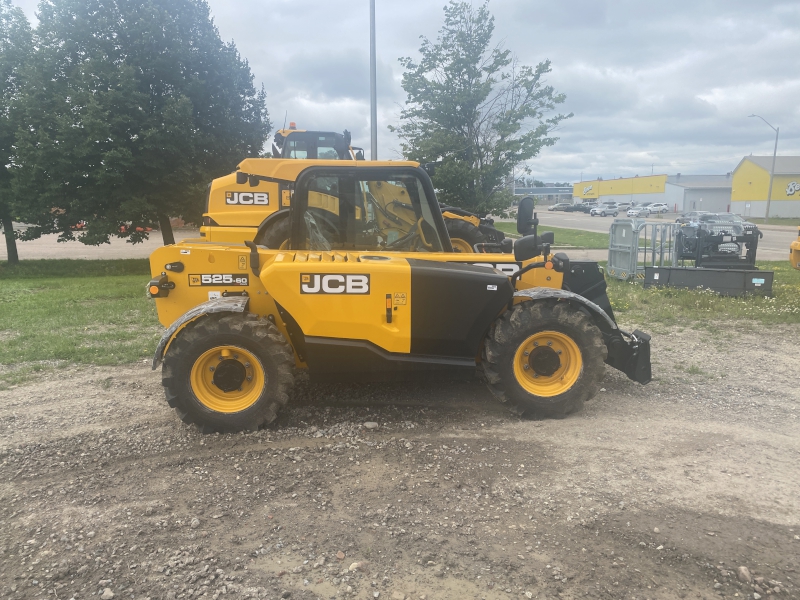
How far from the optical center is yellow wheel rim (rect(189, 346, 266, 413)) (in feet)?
15.4

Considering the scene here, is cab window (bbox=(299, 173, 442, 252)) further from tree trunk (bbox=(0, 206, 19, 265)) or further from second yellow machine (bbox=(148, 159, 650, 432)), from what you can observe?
tree trunk (bbox=(0, 206, 19, 265))

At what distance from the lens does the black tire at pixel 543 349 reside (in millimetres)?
4805

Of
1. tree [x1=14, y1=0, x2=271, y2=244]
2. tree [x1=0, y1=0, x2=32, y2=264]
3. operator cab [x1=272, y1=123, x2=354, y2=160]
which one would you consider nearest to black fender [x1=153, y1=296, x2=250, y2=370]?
operator cab [x1=272, y1=123, x2=354, y2=160]

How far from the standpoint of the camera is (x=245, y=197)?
992 centimetres

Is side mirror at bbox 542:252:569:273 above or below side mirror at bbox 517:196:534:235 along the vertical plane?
A: below

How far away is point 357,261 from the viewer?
15.6ft

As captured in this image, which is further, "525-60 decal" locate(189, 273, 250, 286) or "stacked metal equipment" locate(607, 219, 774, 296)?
"stacked metal equipment" locate(607, 219, 774, 296)

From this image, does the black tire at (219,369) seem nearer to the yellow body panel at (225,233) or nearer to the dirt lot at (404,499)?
the dirt lot at (404,499)

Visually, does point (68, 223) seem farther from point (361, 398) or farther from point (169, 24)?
point (361, 398)

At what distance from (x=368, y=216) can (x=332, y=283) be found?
107 cm

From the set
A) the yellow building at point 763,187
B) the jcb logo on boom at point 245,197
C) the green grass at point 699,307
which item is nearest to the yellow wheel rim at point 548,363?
the green grass at point 699,307

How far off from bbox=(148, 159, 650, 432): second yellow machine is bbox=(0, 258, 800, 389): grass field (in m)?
2.75

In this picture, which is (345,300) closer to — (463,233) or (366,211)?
(366,211)

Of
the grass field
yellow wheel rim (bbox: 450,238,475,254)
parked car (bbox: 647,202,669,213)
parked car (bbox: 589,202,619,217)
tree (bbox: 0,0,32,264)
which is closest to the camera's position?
the grass field
